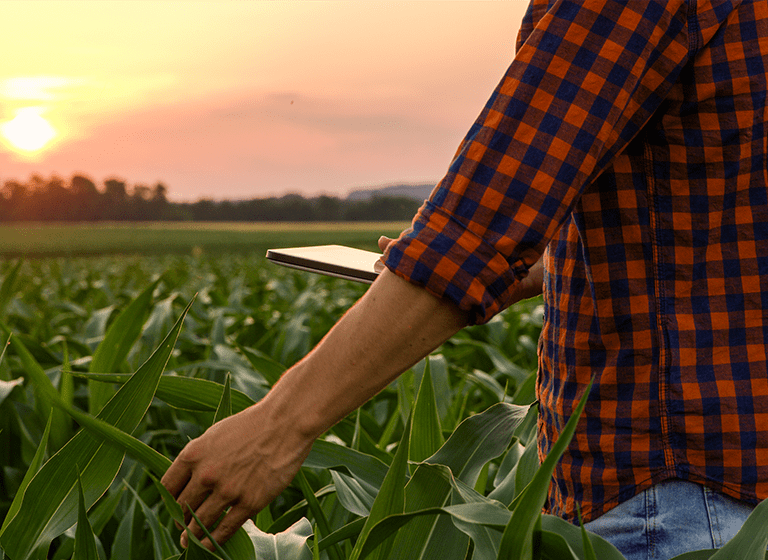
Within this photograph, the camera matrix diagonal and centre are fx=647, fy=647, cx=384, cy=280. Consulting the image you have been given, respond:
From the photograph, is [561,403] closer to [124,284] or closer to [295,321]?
[295,321]

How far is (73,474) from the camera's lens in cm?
78

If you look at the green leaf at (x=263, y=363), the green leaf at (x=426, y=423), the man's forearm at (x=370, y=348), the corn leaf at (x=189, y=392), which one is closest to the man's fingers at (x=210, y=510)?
the man's forearm at (x=370, y=348)

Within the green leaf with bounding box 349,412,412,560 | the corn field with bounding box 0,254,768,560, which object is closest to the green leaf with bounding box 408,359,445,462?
the corn field with bounding box 0,254,768,560

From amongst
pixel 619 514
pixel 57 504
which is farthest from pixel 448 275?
pixel 57 504

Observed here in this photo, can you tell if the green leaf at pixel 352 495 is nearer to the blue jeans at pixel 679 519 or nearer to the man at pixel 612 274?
the man at pixel 612 274

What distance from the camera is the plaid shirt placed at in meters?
0.58

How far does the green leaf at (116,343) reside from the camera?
1429mm

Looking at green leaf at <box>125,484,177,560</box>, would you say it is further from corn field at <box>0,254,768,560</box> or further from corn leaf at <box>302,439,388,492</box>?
corn leaf at <box>302,439,388,492</box>

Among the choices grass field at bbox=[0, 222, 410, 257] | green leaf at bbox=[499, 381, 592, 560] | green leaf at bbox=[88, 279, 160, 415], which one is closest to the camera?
green leaf at bbox=[499, 381, 592, 560]

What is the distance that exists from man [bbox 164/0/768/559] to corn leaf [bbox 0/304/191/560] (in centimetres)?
15

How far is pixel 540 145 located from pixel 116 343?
1.18 meters

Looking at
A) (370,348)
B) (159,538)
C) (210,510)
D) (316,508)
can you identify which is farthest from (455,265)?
(159,538)

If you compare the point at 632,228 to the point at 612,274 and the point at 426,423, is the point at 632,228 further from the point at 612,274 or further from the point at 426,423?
the point at 426,423

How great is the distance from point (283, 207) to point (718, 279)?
52.9 meters
